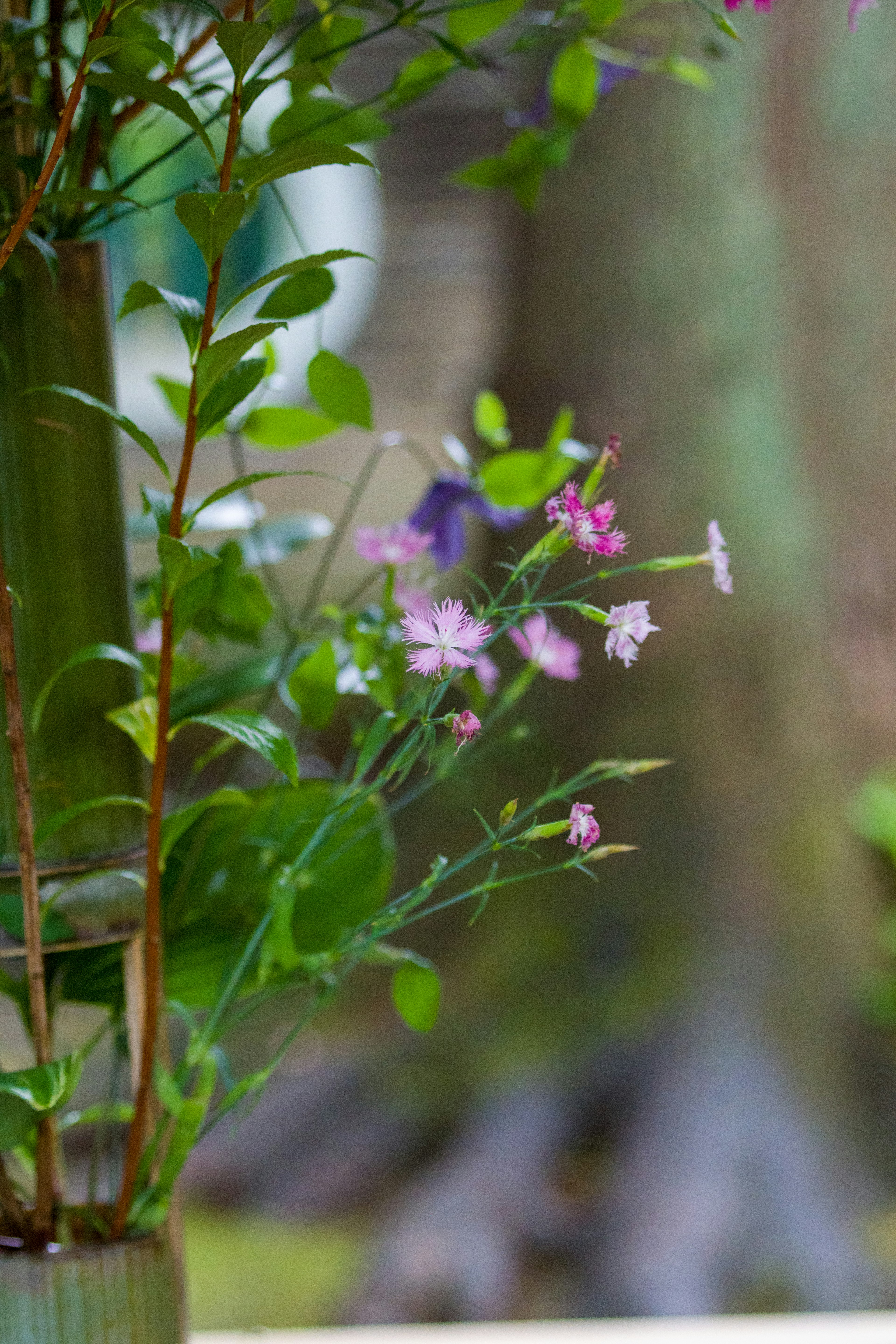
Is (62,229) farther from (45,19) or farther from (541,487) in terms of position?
(541,487)

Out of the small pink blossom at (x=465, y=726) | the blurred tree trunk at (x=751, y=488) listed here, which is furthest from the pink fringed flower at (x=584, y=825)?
the blurred tree trunk at (x=751, y=488)

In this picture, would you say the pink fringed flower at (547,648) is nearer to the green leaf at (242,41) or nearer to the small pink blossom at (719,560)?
the small pink blossom at (719,560)

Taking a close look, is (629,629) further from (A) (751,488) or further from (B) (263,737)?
(A) (751,488)

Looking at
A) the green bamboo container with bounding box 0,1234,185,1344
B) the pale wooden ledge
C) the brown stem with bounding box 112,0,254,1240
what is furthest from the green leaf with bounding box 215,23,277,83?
the pale wooden ledge

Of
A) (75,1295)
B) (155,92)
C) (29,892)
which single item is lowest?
(75,1295)

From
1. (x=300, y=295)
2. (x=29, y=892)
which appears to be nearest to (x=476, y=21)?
(x=300, y=295)

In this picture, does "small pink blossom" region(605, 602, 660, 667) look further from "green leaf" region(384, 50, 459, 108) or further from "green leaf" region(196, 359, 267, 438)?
"green leaf" region(384, 50, 459, 108)
